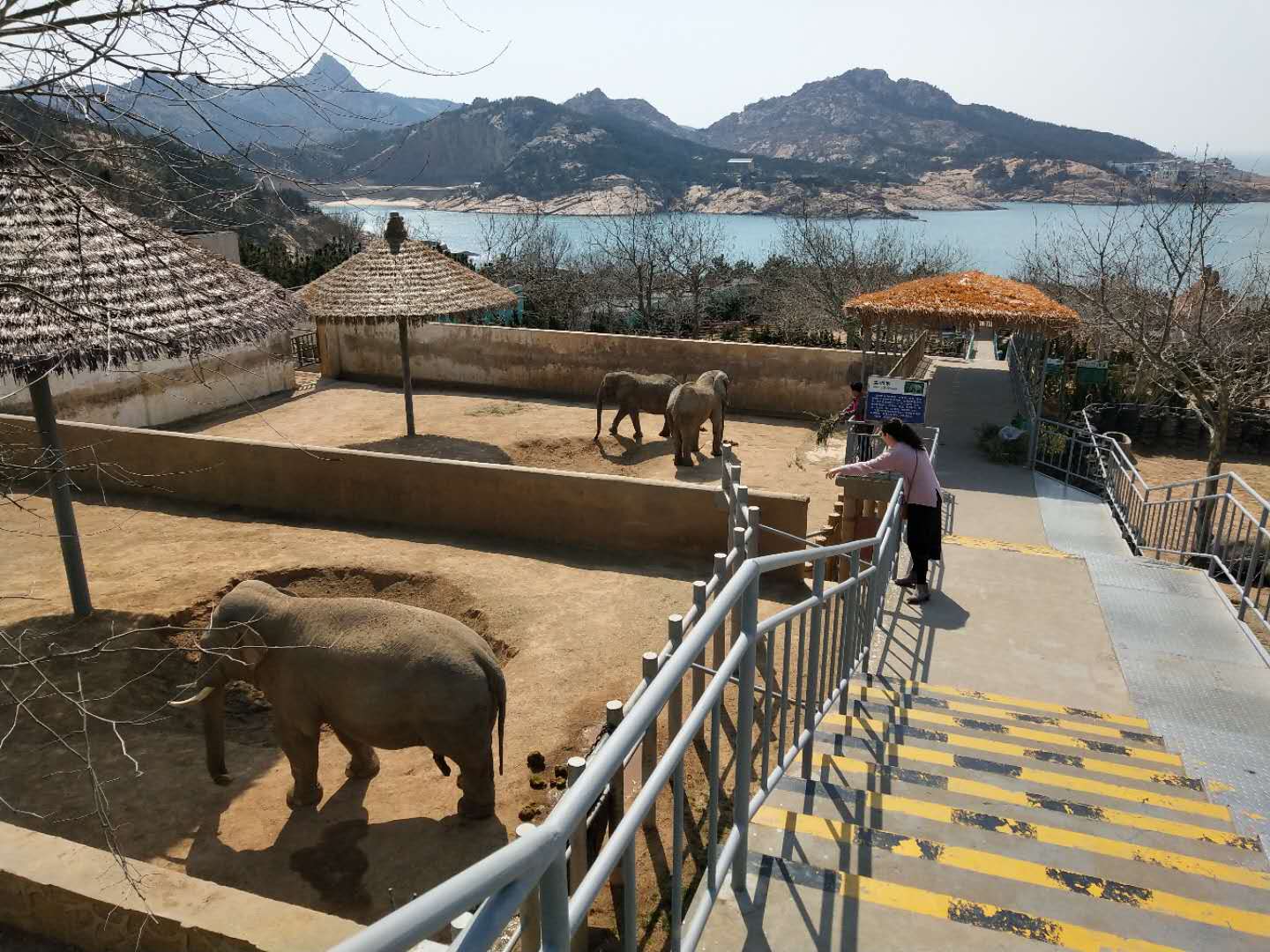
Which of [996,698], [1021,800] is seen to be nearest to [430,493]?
[996,698]

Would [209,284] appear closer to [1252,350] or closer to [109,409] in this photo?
[109,409]

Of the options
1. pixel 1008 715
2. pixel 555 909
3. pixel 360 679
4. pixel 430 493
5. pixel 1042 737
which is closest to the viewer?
pixel 555 909

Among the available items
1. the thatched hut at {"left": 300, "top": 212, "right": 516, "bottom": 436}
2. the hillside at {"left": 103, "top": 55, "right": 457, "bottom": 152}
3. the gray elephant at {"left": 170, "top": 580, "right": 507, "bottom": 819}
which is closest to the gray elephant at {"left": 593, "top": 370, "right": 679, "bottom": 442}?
the thatched hut at {"left": 300, "top": 212, "right": 516, "bottom": 436}

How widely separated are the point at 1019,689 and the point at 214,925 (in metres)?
4.94

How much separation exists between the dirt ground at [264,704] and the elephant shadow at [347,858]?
12mm

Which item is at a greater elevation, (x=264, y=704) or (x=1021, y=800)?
(x=1021, y=800)

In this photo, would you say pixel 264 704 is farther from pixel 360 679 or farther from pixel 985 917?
pixel 985 917

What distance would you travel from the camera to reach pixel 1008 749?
15.8ft

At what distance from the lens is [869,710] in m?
5.22

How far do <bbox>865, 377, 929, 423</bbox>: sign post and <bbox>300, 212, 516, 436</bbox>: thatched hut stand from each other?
282 inches

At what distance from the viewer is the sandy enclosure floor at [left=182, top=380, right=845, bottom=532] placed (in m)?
14.0

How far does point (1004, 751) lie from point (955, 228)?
135067 millimetres

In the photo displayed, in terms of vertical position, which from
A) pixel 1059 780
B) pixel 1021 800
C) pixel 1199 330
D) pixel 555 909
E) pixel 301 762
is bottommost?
pixel 301 762

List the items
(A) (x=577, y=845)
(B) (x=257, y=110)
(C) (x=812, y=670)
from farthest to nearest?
(B) (x=257, y=110) < (C) (x=812, y=670) < (A) (x=577, y=845)
